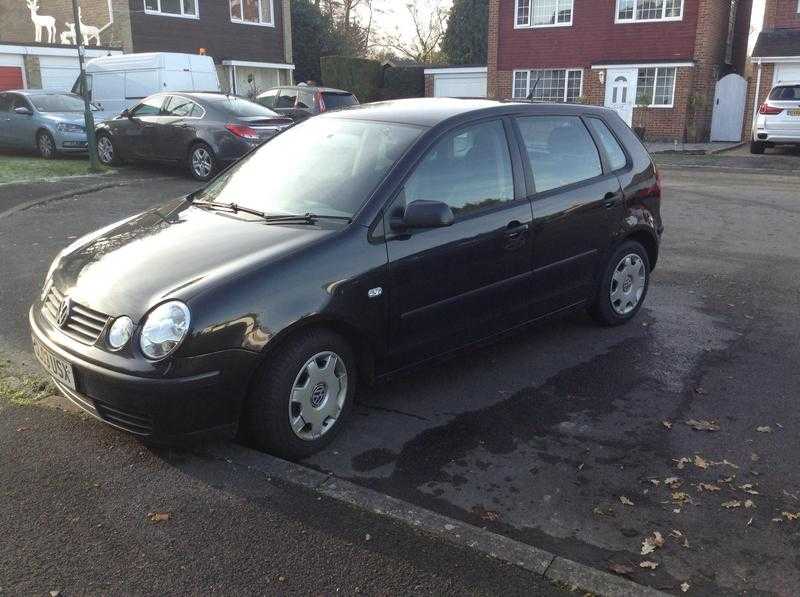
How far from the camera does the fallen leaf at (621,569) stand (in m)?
2.99

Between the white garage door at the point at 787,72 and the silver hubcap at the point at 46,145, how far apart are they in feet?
74.9

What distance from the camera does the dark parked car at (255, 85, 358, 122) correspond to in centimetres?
1769

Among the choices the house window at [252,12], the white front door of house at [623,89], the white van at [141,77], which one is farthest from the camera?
the house window at [252,12]

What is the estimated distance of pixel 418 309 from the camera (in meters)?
4.25

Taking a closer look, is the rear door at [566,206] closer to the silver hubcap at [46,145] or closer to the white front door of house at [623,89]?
the silver hubcap at [46,145]

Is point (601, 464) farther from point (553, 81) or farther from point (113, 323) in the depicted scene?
point (553, 81)

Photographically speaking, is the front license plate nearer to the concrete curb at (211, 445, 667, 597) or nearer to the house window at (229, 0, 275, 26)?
the concrete curb at (211, 445, 667, 597)

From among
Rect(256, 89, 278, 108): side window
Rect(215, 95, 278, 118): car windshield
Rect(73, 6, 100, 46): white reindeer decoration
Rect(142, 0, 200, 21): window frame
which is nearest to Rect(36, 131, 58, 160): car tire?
Rect(215, 95, 278, 118): car windshield

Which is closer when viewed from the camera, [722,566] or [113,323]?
[722,566]

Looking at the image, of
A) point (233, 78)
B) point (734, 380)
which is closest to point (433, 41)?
point (233, 78)

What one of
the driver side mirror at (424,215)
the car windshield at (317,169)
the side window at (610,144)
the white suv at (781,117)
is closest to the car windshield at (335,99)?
the white suv at (781,117)

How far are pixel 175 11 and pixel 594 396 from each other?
2870 cm

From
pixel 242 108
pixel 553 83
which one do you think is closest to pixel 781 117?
pixel 553 83

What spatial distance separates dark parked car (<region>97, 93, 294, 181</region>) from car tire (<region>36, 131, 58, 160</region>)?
2216 mm
